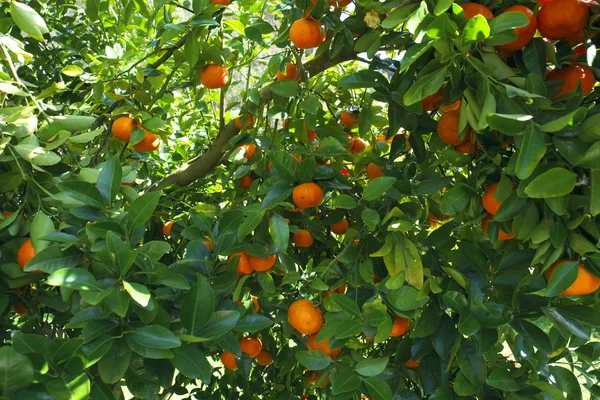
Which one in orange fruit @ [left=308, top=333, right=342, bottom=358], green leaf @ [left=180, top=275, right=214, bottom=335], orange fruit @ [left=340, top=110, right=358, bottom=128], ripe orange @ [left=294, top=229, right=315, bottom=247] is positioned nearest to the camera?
green leaf @ [left=180, top=275, right=214, bottom=335]

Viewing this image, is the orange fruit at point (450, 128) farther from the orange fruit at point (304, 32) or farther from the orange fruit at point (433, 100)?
the orange fruit at point (304, 32)

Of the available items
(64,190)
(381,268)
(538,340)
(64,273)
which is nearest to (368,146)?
(381,268)

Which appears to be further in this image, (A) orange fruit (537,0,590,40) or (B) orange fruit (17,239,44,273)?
(B) orange fruit (17,239,44,273)

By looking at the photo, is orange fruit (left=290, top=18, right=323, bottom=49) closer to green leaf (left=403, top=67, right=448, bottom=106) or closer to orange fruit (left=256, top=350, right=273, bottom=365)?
green leaf (left=403, top=67, right=448, bottom=106)

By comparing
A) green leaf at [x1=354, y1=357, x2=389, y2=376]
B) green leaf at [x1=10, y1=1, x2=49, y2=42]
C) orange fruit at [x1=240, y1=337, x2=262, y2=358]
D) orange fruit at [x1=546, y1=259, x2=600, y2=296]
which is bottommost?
orange fruit at [x1=240, y1=337, x2=262, y2=358]

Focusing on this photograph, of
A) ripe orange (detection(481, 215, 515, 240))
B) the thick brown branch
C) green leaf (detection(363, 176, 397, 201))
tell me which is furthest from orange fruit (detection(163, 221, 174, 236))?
ripe orange (detection(481, 215, 515, 240))

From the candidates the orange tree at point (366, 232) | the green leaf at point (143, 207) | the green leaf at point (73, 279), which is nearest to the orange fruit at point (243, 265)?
the orange tree at point (366, 232)

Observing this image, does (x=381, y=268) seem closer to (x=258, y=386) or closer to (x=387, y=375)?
(x=387, y=375)

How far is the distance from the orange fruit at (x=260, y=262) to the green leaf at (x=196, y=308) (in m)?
0.35

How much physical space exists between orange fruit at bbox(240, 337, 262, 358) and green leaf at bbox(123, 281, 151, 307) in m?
0.74

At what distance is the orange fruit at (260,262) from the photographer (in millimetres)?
1263

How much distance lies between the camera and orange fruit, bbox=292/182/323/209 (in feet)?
3.79

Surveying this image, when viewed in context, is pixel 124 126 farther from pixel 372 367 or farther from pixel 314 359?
pixel 372 367

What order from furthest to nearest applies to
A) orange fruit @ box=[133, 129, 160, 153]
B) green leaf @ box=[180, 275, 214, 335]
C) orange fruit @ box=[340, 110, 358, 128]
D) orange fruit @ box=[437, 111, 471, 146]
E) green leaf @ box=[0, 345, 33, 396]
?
1. orange fruit @ box=[340, 110, 358, 128]
2. orange fruit @ box=[133, 129, 160, 153]
3. orange fruit @ box=[437, 111, 471, 146]
4. green leaf @ box=[180, 275, 214, 335]
5. green leaf @ box=[0, 345, 33, 396]
